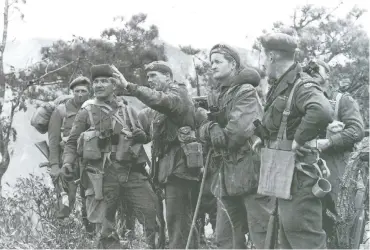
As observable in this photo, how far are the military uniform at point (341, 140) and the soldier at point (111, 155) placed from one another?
2041 millimetres

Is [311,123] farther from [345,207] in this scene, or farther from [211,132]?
[345,207]

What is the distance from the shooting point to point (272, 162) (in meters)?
4.75

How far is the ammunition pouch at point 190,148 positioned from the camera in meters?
6.48

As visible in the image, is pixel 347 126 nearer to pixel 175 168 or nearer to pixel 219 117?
pixel 219 117

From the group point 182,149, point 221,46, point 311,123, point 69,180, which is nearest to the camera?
point 311,123

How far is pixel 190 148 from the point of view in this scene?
21.3 ft

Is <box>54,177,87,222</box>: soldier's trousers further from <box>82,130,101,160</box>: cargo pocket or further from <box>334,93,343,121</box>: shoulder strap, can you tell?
<box>334,93,343,121</box>: shoulder strap

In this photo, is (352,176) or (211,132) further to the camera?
(352,176)

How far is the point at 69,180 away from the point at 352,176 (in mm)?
3332

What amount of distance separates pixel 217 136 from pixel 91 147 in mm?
1714

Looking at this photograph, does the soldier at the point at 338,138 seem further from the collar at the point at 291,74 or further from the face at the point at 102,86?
the face at the point at 102,86

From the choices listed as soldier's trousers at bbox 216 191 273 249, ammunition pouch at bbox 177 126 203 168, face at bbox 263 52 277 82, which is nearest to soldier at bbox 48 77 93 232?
ammunition pouch at bbox 177 126 203 168

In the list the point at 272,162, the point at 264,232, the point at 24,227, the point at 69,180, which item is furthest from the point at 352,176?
the point at 24,227

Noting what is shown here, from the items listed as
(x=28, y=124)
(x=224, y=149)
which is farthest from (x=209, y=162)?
(x=28, y=124)
